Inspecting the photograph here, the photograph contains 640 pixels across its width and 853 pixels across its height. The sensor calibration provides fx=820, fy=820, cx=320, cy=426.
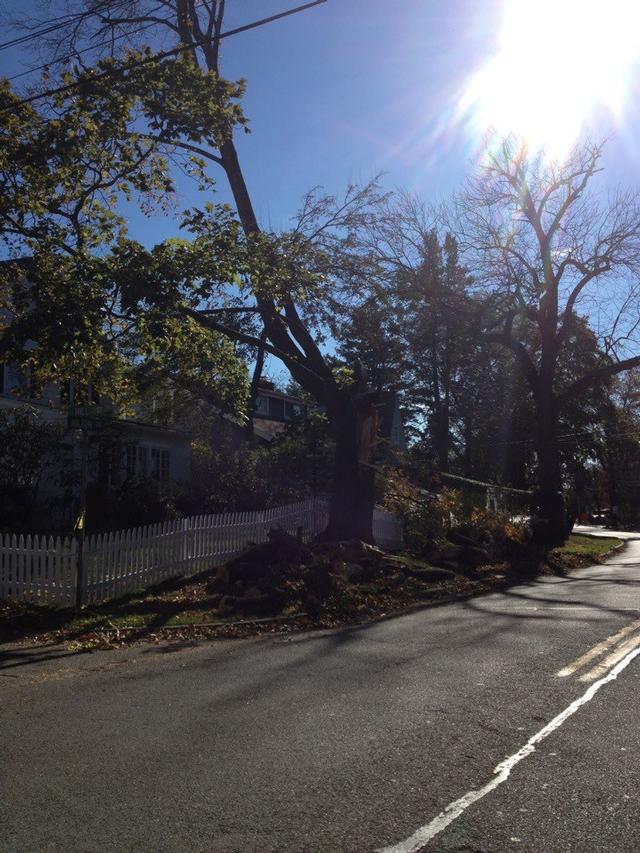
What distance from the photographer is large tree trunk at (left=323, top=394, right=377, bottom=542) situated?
18.0 m

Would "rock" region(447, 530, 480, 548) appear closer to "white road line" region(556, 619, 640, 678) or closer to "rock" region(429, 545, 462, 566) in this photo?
"rock" region(429, 545, 462, 566)

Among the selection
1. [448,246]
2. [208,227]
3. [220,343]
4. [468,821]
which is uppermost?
[448,246]

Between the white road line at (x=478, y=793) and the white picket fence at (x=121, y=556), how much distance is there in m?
7.73

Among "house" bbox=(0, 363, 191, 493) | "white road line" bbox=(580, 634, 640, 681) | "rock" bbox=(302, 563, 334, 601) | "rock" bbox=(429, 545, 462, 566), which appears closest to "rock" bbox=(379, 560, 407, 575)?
"rock" bbox=(429, 545, 462, 566)

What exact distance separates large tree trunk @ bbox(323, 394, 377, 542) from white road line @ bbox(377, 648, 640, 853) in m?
11.1

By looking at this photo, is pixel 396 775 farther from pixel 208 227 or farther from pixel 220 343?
pixel 220 343

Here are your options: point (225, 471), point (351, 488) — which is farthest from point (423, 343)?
point (351, 488)

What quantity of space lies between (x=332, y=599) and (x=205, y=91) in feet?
28.4

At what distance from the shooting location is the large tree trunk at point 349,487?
18.0 metres

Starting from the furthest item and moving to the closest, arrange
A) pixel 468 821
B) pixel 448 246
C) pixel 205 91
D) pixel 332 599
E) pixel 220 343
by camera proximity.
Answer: pixel 448 246
pixel 220 343
pixel 205 91
pixel 332 599
pixel 468 821

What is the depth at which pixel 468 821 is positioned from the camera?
432cm

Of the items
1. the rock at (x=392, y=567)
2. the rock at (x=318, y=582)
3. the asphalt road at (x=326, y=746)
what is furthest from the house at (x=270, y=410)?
the asphalt road at (x=326, y=746)

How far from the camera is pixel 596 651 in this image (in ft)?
28.7

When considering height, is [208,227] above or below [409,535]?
above
